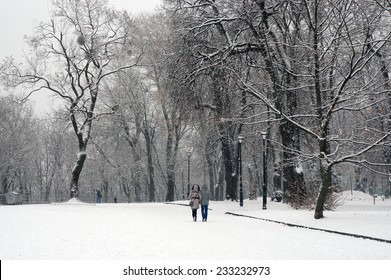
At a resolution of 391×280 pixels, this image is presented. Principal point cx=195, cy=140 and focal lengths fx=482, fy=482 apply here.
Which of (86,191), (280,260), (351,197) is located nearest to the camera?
(280,260)

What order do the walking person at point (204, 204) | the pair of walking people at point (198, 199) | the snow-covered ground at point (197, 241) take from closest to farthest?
the snow-covered ground at point (197, 241)
the walking person at point (204, 204)
the pair of walking people at point (198, 199)

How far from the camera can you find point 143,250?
12016 millimetres

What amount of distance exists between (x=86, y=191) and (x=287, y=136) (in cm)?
5406

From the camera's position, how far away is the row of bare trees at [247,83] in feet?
66.4

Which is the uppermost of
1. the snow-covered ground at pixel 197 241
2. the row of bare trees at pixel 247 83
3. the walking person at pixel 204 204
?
the row of bare trees at pixel 247 83

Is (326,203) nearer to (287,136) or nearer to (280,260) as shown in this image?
(287,136)

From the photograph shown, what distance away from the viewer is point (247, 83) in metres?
28.7

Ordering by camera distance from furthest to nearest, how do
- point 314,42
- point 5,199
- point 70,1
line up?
point 5,199
point 70,1
point 314,42

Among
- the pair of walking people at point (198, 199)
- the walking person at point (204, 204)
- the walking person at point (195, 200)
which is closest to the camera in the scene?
the walking person at point (204, 204)

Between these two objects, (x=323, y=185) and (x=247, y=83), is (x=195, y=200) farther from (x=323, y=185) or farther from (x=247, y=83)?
(x=247, y=83)

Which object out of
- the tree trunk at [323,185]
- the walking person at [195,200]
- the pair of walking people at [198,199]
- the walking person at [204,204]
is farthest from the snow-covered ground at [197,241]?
the walking person at [195,200]

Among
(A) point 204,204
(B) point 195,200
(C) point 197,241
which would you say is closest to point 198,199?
(B) point 195,200

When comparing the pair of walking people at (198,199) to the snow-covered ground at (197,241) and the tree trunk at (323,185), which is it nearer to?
the snow-covered ground at (197,241)

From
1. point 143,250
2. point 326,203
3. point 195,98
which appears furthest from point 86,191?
point 143,250
